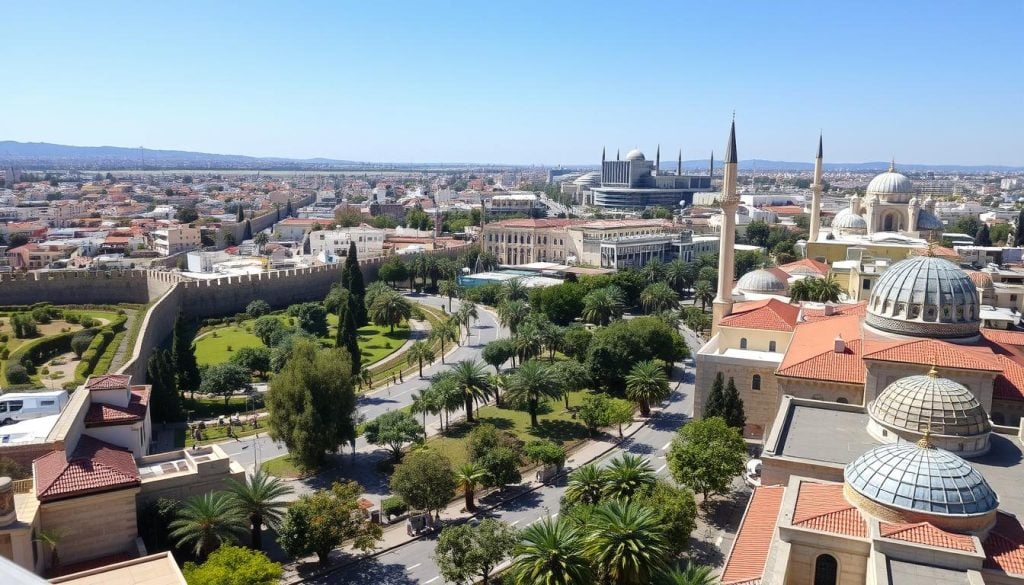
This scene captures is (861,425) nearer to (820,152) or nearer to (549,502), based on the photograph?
(549,502)

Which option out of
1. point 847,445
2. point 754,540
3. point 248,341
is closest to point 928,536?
point 754,540

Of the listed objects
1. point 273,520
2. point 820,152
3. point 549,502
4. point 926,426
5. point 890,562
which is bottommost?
point 549,502

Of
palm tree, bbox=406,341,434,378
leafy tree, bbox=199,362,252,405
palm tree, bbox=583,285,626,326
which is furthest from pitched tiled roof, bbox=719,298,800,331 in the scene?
leafy tree, bbox=199,362,252,405

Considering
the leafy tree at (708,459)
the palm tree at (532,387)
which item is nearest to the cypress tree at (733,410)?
the leafy tree at (708,459)

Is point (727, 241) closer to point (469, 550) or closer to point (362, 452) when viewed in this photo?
point (362, 452)

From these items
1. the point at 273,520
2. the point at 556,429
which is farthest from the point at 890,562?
the point at 556,429

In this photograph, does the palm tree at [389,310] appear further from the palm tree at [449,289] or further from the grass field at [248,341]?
the palm tree at [449,289]

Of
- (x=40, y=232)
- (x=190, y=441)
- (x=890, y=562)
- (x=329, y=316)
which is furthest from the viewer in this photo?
(x=40, y=232)
